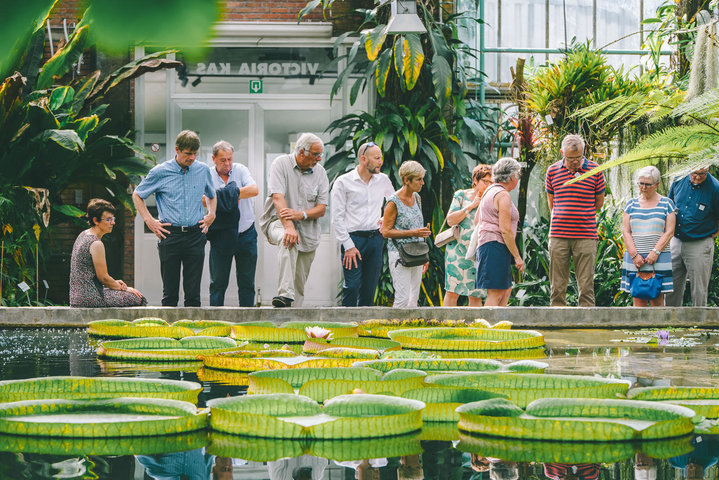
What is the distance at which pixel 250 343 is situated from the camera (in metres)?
4.18

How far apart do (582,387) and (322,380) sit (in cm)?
75

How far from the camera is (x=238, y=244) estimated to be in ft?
21.5

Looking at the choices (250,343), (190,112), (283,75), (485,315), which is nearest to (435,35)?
(283,75)

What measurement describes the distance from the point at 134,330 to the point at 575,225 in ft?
11.1

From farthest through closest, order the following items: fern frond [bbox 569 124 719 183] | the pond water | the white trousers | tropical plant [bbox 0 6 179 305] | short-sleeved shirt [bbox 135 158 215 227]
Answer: tropical plant [bbox 0 6 179 305] < the white trousers < short-sleeved shirt [bbox 135 158 215 227] < fern frond [bbox 569 124 719 183] < the pond water

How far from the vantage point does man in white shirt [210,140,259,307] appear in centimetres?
627

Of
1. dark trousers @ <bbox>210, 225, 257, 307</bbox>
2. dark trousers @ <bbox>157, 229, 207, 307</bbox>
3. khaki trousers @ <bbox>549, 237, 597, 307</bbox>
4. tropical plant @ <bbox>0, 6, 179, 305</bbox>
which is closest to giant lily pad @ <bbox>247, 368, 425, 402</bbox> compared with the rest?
dark trousers @ <bbox>157, 229, 207, 307</bbox>

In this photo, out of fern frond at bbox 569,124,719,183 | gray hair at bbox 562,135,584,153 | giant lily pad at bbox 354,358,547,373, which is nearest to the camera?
fern frond at bbox 569,124,719,183

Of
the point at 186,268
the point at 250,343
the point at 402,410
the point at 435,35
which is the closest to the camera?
the point at 402,410

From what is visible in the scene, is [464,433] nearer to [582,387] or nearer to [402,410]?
[402,410]

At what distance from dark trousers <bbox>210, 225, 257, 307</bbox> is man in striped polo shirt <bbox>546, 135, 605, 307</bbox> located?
2.10 metres

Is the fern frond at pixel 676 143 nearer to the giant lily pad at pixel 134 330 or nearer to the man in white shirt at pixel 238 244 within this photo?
the giant lily pad at pixel 134 330

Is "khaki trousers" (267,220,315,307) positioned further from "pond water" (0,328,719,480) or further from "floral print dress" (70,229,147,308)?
"pond water" (0,328,719,480)

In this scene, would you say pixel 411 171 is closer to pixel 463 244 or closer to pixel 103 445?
pixel 463 244
